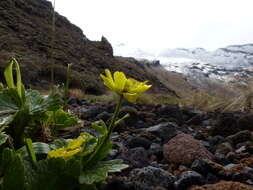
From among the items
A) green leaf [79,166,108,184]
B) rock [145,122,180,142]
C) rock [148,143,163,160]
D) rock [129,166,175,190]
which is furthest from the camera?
rock [145,122,180,142]

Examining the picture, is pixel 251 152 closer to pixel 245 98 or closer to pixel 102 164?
pixel 102 164

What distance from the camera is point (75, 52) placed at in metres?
20.3

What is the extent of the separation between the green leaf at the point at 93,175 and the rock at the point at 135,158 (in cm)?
88

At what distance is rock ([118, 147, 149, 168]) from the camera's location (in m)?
1.87

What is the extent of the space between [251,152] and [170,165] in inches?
27.4

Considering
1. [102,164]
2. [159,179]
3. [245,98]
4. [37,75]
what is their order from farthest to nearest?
[37,75], [245,98], [159,179], [102,164]

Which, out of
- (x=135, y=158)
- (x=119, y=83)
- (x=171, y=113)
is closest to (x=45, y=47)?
(x=171, y=113)

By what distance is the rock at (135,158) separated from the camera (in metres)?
1.87

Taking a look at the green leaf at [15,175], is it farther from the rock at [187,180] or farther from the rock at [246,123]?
the rock at [246,123]

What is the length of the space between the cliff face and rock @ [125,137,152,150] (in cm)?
848

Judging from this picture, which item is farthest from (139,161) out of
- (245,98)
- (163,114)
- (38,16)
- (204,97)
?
(38,16)

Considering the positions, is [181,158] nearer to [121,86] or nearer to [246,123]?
[121,86]

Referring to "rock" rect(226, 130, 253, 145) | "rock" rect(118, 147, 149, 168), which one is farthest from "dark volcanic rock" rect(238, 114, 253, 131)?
"rock" rect(118, 147, 149, 168)

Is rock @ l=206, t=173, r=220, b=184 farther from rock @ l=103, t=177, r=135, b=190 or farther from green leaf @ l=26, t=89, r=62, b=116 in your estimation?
green leaf @ l=26, t=89, r=62, b=116
